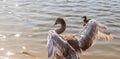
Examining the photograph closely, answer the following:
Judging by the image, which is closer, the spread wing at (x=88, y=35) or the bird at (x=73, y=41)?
the bird at (x=73, y=41)

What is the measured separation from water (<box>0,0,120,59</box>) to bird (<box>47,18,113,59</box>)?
133 centimetres

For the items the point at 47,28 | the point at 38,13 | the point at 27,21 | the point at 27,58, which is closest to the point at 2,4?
the point at 38,13

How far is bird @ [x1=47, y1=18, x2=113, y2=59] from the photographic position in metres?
5.79

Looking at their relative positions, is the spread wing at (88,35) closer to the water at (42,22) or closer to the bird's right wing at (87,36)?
the bird's right wing at (87,36)

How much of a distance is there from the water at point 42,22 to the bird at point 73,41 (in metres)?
1.33

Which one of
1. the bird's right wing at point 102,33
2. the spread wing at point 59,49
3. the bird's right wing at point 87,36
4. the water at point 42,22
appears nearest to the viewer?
the spread wing at point 59,49

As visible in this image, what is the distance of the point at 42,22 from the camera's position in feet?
39.0

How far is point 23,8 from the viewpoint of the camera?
558 inches

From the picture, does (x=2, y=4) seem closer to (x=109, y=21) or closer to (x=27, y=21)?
(x=27, y=21)

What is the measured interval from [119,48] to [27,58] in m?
2.97

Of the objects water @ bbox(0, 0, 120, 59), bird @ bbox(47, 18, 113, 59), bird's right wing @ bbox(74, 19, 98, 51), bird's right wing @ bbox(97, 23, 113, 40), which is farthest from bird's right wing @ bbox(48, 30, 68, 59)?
water @ bbox(0, 0, 120, 59)

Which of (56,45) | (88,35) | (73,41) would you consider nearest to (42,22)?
(88,35)

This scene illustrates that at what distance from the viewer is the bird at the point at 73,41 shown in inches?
228

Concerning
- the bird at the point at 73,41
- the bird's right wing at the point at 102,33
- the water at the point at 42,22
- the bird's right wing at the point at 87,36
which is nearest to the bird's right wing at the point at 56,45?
the bird at the point at 73,41
